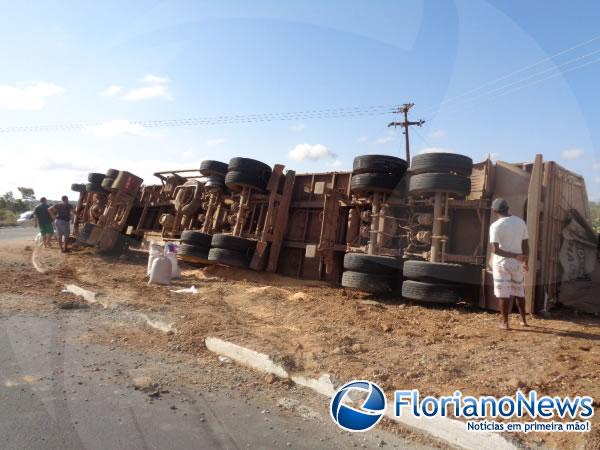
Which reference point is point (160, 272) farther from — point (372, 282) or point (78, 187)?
point (78, 187)

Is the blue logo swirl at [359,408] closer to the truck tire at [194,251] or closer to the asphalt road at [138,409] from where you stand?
the asphalt road at [138,409]

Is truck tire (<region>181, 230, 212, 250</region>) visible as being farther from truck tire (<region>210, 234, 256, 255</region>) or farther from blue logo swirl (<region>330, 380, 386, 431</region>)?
blue logo swirl (<region>330, 380, 386, 431</region>)

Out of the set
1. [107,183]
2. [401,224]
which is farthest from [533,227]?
[107,183]

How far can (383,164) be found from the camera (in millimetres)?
7039

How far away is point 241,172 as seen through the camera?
29.9 ft

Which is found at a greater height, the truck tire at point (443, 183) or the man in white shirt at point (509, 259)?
the truck tire at point (443, 183)

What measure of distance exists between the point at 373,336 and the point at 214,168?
6.39 meters

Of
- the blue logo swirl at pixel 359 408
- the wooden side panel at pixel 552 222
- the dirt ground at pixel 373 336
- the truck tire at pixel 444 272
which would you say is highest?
the wooden side panel at pixel 552 222

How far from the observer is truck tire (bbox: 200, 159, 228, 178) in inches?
393

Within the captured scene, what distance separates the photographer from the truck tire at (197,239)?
906cm

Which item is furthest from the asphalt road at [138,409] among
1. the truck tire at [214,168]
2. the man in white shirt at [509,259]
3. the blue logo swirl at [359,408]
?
the truck tire at [214,168]

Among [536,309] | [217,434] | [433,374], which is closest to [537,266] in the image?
[536,309]

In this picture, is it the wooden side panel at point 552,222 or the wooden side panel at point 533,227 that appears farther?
the wooden side panel at point 552,222

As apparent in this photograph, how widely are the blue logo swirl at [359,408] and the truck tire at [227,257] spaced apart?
17.5 ft
